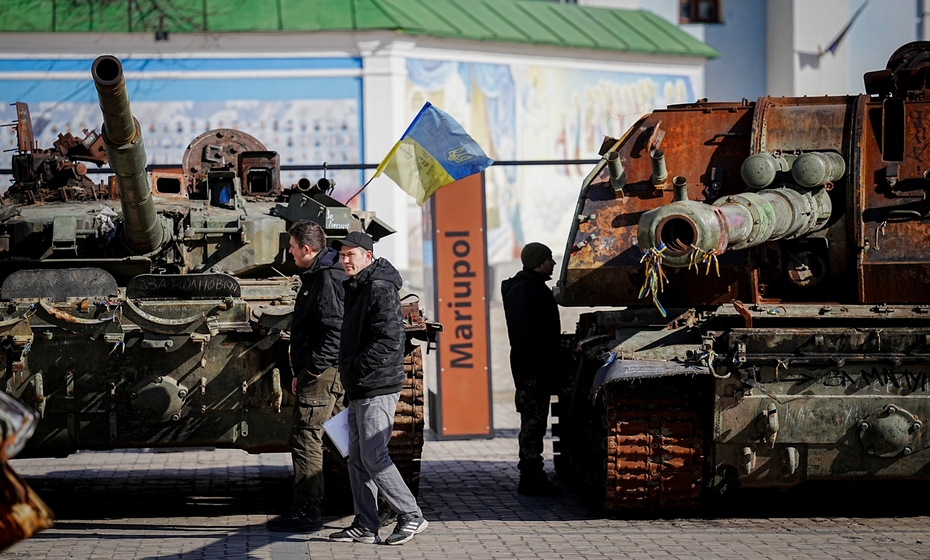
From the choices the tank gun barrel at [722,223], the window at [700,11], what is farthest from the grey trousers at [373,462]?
the window at [700,11]

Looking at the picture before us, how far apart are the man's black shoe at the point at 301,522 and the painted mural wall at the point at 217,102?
1152cm

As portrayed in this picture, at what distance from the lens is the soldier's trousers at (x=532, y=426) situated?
9.65m

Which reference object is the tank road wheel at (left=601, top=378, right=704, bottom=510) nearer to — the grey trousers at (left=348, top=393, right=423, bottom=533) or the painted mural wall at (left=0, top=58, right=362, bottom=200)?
the grey trousers at (left=348, top=393, right=423, bottom=533)

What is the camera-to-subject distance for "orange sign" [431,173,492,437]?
43.0 feet

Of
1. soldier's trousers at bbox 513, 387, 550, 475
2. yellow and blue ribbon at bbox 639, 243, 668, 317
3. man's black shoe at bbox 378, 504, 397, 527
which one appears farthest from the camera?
soldier's trousers at bbox 513, 387, 550, 475

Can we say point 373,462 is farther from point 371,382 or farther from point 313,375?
point 313,375

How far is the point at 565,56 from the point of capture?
23.4 m

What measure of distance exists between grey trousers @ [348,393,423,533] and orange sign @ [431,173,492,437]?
531cm

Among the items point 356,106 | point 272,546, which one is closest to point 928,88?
point 272,546

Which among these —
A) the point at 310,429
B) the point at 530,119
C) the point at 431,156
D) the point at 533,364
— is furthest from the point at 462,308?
the point at 530,119

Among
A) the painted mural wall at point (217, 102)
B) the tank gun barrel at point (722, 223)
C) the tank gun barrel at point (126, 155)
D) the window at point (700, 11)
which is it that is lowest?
the tank gun barrel at point (722, 223)

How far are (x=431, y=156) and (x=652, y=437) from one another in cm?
376

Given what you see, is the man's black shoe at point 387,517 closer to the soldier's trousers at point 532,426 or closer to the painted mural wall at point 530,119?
the soldier's trousers at point 532,426

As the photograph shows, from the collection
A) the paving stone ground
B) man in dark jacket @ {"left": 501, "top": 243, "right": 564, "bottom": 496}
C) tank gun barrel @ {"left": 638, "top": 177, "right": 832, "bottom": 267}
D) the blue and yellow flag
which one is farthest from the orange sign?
tank gun barrel @ {"left": 638, "top": 177, "right": 832, "bottom": 267}
